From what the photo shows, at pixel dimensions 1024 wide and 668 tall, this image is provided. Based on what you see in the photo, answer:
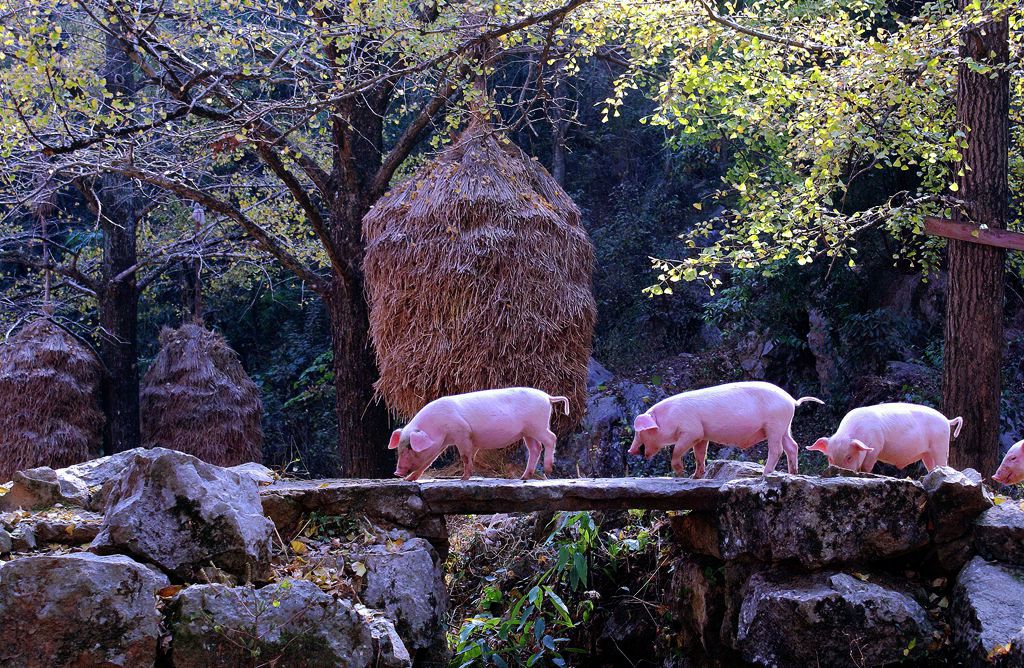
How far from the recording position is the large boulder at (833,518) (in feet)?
15.6

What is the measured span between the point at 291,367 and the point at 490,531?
8737 millimetres

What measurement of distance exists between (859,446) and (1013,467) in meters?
0.87

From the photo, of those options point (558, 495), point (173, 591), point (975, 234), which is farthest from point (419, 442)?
point (975, 234)

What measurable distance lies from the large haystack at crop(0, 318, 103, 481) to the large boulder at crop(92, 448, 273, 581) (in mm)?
7229

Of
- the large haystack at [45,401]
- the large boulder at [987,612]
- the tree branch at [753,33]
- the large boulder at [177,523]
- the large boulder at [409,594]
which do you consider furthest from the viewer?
the large haystack at [45,401]

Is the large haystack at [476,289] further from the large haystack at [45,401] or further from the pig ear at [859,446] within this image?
the large haystack at [45,401]

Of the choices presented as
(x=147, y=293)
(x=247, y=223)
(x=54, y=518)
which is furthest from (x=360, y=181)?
(x=147, y=293)

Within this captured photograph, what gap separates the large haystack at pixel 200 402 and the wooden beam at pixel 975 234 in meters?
8.27

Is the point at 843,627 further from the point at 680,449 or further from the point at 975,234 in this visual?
the point at 975,234

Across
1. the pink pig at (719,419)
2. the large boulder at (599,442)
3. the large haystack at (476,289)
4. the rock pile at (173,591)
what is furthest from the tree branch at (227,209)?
the pink pig at (719,419)

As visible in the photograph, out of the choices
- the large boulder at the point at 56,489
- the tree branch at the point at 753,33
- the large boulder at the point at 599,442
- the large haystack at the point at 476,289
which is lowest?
the large boulder at the point at 599,442

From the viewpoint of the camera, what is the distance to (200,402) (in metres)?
11.5

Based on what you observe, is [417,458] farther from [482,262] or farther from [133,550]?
[482,262]

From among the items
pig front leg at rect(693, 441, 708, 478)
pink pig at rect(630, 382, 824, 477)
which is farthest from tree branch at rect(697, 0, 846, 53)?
pig front leg at rect(693, 441, 708, 478)
